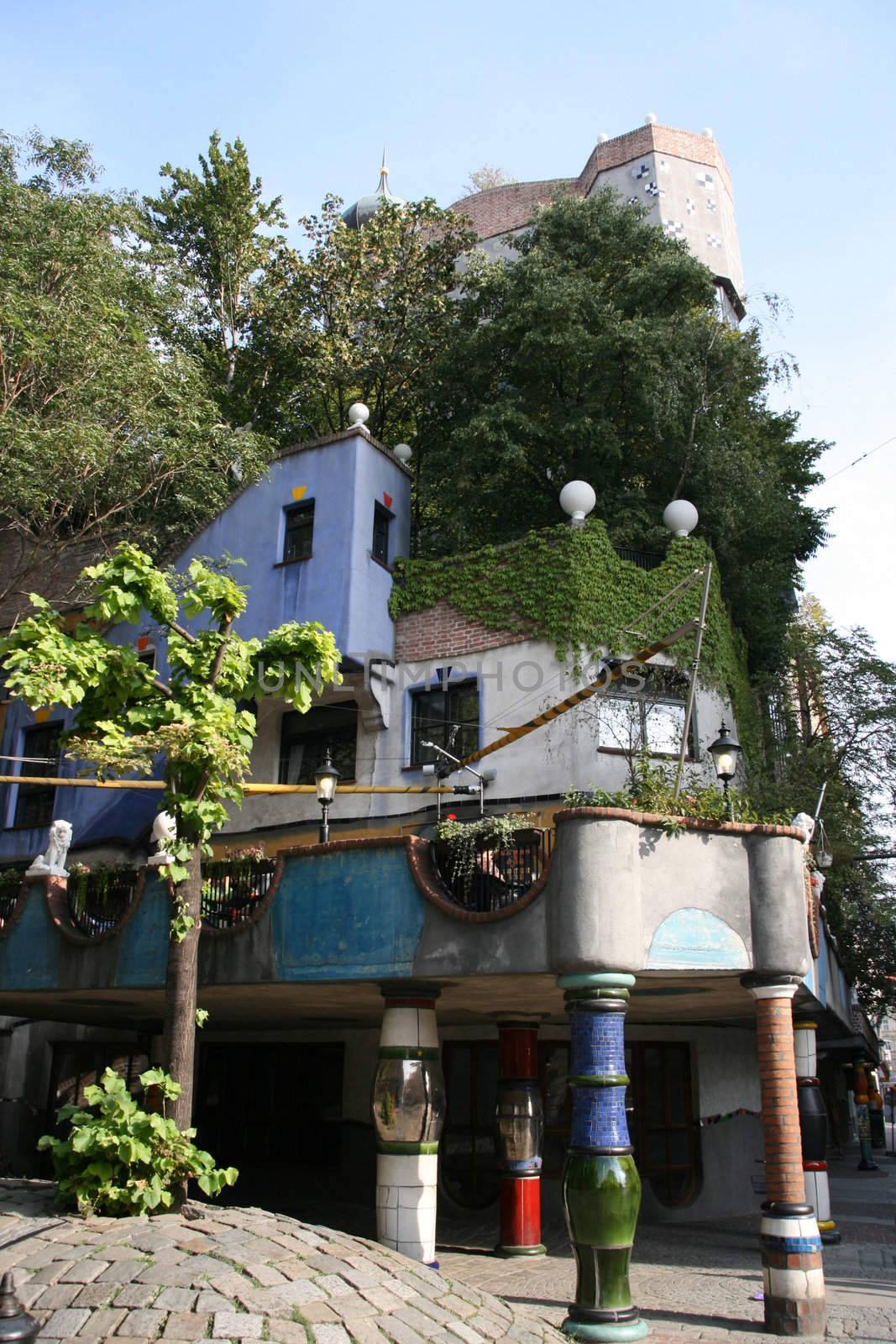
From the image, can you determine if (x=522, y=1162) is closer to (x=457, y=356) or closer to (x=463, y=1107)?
(x=463, y=1107)

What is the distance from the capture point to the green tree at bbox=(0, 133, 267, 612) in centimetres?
1572

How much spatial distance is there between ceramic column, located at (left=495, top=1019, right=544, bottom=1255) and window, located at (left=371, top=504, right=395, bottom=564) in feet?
27.9

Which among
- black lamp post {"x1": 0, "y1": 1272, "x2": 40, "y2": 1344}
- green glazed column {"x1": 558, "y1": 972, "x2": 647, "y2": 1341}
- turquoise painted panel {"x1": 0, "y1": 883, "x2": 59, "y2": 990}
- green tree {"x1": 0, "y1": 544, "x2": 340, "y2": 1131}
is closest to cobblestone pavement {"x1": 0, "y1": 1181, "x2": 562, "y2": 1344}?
green glazed column {"x1": 558, "y1": 972, "x2": 647, "y2": 1341}

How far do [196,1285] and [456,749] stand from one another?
9.72 m

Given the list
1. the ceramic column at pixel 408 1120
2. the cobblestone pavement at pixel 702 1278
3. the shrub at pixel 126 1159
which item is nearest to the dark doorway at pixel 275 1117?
the cobblestone pavement at pixel 702 1278

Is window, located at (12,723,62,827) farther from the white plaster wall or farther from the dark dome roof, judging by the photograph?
the dark dome roof

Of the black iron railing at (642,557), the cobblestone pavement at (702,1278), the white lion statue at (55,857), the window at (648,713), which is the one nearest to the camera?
the cobblestone pavement at (702,1278)

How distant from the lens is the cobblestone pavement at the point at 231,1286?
7.07 metres

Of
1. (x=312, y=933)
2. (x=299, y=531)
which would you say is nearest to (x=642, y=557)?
(x=299, y=531)

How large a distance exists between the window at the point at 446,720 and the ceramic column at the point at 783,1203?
6568 millimetres

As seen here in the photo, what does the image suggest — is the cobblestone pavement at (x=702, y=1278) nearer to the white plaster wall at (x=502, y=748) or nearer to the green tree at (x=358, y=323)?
the white plaster wall at (x=502, y=748)

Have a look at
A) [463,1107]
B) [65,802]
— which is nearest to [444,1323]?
[463,1107]

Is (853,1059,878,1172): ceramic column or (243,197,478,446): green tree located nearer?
(243,197,478,446): green tree

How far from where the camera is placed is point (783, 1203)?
10.1m
